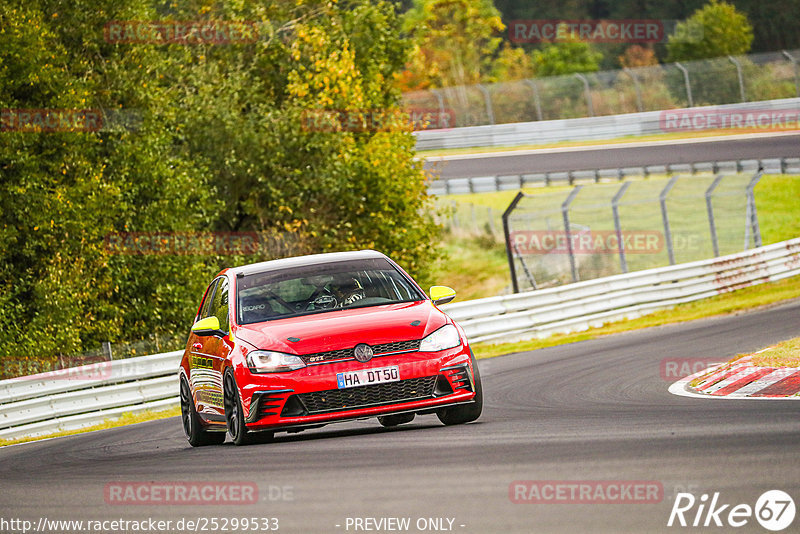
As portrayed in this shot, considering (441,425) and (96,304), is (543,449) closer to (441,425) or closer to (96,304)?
(441,425)

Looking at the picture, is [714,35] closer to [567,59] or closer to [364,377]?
[567,59]

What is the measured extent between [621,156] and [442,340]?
3581 centimetres

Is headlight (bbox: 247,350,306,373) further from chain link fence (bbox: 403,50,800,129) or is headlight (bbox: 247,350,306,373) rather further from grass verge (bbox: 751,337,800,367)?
→ chain link fence (bbox: 403,50,800,129)

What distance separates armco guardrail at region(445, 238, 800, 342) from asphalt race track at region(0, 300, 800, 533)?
8242 millimetres

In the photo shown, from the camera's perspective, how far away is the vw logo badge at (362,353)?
8.71 metres

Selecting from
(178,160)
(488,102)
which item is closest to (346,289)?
(178,160)

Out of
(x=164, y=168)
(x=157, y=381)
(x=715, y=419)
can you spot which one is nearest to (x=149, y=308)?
(x=164, y=168)

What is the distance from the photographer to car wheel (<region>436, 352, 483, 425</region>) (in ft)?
30.5

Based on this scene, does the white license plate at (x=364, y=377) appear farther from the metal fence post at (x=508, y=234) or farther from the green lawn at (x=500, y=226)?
the green lawn at (x=500, y=226)

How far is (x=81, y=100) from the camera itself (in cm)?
2381

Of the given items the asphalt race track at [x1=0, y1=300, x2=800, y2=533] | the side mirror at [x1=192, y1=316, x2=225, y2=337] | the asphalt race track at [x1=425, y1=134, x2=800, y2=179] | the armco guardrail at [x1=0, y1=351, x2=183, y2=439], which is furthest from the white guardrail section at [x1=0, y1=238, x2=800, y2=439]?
the asphalt race track at [x1=425, y1=134, x2=800, y2=179]

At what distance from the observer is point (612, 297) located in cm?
2164

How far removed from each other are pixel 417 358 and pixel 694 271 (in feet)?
49.5

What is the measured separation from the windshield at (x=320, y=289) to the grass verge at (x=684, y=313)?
8.95m
